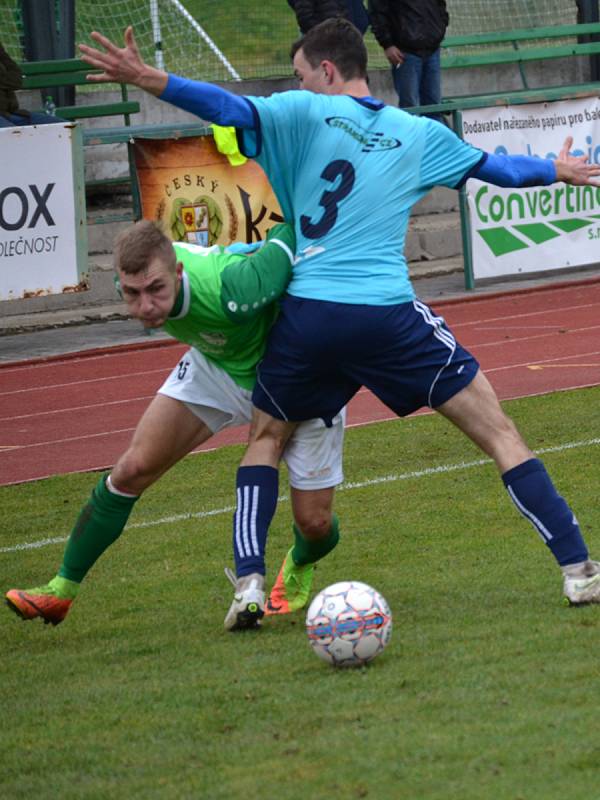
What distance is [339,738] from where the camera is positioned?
4043mm

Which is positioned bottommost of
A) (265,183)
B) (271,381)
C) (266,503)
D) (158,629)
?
(158,629)

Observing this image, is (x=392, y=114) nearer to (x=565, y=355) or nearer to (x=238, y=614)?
(x=238, y=614)

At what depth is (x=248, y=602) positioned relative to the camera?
5.17m

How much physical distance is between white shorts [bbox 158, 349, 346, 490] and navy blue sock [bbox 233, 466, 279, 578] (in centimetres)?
14

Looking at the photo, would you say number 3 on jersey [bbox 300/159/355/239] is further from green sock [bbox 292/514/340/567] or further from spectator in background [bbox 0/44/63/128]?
spectator in background [bbox 0/44/63/128]

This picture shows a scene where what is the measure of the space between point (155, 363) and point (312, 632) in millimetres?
8172

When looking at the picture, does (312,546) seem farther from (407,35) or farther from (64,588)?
(407,35)

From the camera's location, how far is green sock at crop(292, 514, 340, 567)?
5.59m

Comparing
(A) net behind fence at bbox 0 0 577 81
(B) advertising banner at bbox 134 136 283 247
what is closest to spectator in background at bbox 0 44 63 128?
(B) advertising banner at bbox 134 136 283 247

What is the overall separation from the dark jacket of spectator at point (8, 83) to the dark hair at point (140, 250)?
31.3ft

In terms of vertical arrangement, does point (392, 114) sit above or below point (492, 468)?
above

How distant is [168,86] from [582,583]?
2.21 m

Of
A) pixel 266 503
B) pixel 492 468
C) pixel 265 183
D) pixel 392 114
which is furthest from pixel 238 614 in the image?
pixel 265 183

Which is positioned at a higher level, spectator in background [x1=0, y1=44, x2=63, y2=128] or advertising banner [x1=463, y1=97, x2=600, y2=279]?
spectator in background [x1=0, y1=44, x2=63, y2=128]
